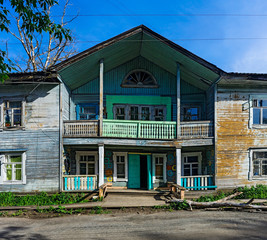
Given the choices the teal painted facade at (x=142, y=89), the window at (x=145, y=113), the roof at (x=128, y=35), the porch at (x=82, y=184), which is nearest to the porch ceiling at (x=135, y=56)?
the roof at (x=128, y=35)

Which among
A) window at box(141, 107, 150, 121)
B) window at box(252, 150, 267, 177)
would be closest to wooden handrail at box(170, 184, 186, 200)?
window at box(141, 107, 150, 121)

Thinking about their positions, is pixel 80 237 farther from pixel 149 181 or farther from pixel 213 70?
pixel 213 70

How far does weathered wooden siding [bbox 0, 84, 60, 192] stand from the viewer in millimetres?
12195

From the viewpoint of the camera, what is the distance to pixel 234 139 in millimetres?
12766

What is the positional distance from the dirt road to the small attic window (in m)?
7.84

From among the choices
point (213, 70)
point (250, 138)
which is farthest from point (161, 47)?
point (250, 138)

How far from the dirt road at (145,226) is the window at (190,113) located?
6233 millimetres

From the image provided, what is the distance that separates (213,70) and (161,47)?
9.86 ft

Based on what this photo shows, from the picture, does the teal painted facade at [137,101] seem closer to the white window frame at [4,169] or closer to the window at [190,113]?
the window at [190,113]

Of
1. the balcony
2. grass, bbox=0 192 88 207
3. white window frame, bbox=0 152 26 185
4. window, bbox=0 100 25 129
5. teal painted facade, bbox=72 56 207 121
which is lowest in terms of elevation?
grass, bbox=0 192 88 207

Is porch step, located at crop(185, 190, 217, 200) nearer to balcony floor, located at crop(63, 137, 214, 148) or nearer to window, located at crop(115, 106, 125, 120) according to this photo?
balcony floor, located at crop(63, 137, 214, 148)

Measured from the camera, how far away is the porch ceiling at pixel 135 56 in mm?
11883

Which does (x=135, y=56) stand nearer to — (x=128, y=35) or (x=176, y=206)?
(x=128, y=35)

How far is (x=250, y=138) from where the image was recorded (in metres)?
12.8
